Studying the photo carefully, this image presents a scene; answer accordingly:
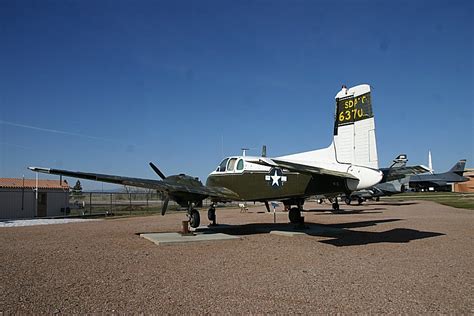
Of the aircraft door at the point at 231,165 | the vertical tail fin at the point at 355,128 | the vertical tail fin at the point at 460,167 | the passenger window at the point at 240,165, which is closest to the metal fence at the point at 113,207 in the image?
the aircraft door at the point at 231,165

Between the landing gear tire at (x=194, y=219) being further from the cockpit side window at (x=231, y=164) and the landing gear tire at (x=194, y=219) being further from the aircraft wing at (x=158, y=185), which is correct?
the cockpit side window at (x=231, y=164)

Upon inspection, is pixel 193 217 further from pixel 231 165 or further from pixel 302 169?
pixel 302 169

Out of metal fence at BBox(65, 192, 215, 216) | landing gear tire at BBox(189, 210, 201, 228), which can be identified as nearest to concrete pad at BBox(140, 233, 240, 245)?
landing gear tire at BBox(189, 210, 201, 228)

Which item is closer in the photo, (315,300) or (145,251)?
(315,300)

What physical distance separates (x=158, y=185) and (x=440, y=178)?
322ft

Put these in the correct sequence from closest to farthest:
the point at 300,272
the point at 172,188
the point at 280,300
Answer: the point at 280,300
the point at 300,272
the point at 172,188

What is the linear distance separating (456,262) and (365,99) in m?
6.06

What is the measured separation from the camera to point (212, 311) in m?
6.50

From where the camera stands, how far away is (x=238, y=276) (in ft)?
30.3

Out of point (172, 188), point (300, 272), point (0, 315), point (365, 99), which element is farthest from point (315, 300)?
point (172, 188)

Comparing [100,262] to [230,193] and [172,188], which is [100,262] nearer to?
[172,188]

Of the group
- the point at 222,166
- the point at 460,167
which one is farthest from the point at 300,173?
the point at 460,167

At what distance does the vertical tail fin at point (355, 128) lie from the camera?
13977 mm

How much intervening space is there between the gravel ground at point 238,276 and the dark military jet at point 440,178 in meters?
85.1
